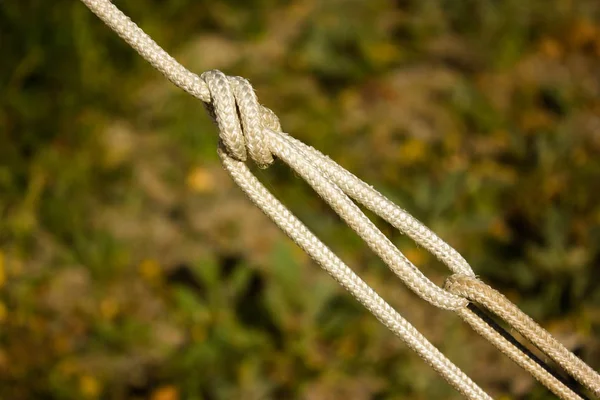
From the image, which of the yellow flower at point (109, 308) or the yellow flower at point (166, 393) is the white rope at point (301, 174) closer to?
the yellow flower at point (166, 393)

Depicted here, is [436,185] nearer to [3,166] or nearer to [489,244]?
[489,244]

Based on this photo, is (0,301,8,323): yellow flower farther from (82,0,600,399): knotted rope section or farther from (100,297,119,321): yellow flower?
(82,0,600,399): knotted rope section

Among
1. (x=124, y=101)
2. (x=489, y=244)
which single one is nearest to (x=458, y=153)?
(x=489, y=244)

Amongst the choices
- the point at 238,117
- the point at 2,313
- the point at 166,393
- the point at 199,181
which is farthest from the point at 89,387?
the point at 238,117

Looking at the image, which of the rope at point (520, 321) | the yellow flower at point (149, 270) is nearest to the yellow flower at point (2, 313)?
the yellow flower at point (149, 270)

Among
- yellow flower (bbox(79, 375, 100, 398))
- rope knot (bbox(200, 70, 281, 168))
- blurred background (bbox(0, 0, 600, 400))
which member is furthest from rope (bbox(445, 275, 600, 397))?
yellow flower (bbox(79, 375, 100, 398))

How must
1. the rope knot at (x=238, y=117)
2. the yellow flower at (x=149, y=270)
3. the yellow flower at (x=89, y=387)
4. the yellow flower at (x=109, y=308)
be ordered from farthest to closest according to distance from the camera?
the yellow flower at (x=149, y=270), the yellow flower at (x=109, y=308), the yellow flower at (x=89, y=387), the rope knot at (x=238, y=117)
